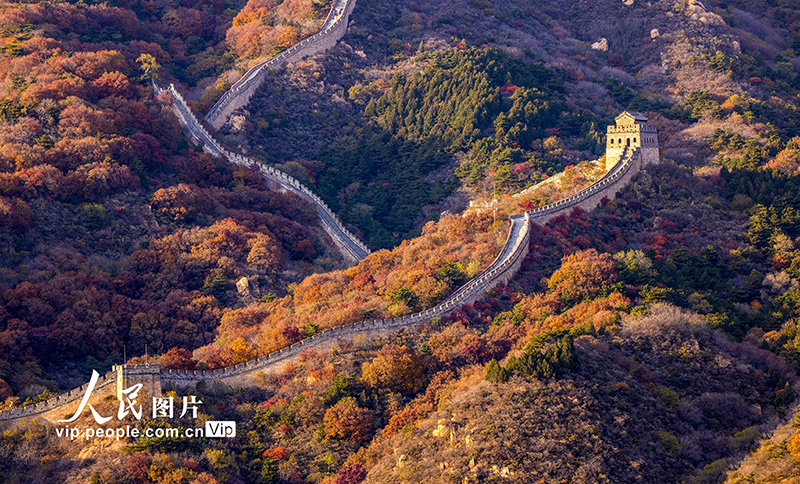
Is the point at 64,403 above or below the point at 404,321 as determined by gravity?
below

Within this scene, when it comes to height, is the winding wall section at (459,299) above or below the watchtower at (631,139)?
below

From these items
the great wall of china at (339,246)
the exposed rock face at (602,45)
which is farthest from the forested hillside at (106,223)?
the exposed rock face at (602,45)

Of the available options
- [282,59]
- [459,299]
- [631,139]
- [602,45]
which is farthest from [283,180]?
[602,45]

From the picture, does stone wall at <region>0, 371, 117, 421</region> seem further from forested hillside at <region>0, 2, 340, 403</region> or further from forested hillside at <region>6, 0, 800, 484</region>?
forested hillside at <region>0, 2, 340, 403</region>

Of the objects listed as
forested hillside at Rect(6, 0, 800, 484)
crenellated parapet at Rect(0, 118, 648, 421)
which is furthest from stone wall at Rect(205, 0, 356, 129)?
crenellated parapet at Rect(0, 118, 648, 421)

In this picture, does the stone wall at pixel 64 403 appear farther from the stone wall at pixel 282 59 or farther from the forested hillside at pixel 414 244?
the stone wall at pixel 282 59

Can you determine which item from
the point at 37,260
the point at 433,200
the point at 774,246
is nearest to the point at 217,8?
the point at 433,200

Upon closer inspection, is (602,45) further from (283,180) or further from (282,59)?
(283,180)
